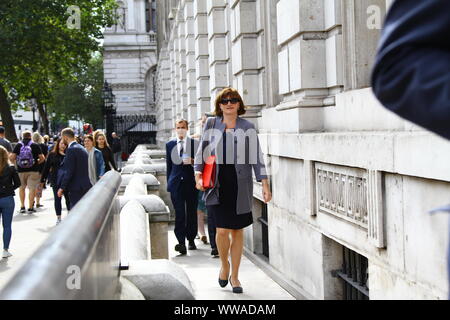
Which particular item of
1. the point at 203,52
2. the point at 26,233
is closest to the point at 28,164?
the point at 26,233

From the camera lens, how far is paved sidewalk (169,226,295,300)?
685 centimetres

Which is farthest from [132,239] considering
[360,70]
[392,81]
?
[392,81]

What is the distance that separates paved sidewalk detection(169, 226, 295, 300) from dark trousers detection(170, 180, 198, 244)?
280mm

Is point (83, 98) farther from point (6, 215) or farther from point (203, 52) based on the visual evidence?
point (6, 215)

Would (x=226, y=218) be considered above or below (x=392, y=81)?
below

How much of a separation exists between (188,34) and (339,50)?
47.3 feet

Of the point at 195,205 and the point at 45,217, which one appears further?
the point at 45,217

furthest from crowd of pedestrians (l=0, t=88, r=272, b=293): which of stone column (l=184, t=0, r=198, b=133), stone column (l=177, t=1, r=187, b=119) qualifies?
Answer: stone column (l=177, t=1, r=187, b=119)

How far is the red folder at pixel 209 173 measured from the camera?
21.5 ft

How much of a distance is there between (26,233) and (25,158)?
375 cm

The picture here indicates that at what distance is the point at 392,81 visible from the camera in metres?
1.29

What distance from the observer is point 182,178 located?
392 inches

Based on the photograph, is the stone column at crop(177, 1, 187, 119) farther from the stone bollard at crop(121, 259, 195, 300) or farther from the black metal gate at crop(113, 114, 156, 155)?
the stone bollard at crop(121, 259, 195, 300)
